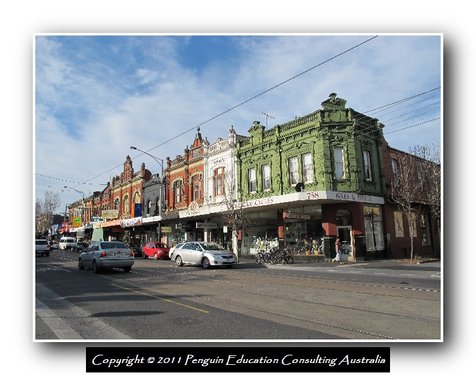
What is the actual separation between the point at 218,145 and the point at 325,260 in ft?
48.2

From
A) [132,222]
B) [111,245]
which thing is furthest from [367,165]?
[132,222]

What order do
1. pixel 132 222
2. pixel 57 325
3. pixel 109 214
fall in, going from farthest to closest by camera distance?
pixel 109 214, pixel 132 222, pixel 57 325

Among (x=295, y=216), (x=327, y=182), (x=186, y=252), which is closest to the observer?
(x=186, y=252)

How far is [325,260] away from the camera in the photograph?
80.9 ft

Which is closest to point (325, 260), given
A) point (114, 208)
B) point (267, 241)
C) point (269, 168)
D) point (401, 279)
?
point (267, 241)

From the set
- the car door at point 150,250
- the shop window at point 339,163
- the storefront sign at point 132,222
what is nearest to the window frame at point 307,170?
the shop window at point 339,163

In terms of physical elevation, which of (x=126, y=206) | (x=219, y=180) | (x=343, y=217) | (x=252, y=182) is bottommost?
(x=343, y=217)

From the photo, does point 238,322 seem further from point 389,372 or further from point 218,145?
point 218,145

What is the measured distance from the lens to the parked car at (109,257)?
1765 centimetres

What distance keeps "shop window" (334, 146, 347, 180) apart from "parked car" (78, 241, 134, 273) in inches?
555

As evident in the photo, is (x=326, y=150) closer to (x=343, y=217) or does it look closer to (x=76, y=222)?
(x=343, y=217)

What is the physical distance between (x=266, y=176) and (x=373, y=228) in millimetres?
8599

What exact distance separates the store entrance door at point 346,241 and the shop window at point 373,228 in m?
1.16

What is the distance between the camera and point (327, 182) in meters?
24.7
